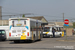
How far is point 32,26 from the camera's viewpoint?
20953 mm

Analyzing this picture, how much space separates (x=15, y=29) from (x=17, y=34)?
586mm

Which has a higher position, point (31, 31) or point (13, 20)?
point (13, 20)

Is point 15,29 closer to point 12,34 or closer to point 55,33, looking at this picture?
point 12,34

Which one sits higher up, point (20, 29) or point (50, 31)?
point (20, 29)

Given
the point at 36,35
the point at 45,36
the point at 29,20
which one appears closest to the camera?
the point at 29,20

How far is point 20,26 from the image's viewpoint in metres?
19.9

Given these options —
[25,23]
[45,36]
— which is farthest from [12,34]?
[45,36]

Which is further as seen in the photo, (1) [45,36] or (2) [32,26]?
(1) [45,36]

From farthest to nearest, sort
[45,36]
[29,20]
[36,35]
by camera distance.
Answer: [45,36]
[36,35]
[29,20]

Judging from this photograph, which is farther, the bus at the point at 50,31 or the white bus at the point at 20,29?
the bus at the point at 50,31

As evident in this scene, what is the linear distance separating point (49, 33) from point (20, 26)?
16.3 metres

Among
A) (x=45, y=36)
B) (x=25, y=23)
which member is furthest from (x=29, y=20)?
(x=45, y=36)

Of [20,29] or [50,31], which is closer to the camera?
[20,29]

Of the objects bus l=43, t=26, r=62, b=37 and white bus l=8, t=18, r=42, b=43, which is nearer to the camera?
white bus l=8, t=18, r=42, b=43
